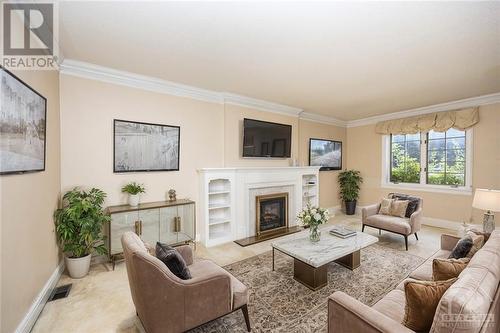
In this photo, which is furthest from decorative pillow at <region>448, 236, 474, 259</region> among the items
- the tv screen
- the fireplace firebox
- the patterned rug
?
the tv screen

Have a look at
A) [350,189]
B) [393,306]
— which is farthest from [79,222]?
[350,189]

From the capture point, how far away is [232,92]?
400 centimetres

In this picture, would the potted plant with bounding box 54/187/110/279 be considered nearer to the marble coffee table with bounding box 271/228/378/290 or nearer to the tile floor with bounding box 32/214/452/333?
the tile floor with bounding box 32/214/452/333

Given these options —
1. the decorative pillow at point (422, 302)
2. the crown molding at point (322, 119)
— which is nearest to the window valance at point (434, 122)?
the crown molding at point (322, 119)

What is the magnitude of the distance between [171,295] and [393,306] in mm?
1559

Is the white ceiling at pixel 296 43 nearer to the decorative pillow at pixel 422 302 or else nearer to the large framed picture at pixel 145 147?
the large framed picture at pixel 145 147

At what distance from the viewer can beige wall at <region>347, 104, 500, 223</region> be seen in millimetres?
4169

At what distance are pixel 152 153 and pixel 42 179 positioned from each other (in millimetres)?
1383

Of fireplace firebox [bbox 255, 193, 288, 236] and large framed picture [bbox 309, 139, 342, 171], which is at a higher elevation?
large framed picture [bbox 309, 139, 342, 171]

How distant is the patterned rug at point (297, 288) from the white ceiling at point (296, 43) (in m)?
2.67

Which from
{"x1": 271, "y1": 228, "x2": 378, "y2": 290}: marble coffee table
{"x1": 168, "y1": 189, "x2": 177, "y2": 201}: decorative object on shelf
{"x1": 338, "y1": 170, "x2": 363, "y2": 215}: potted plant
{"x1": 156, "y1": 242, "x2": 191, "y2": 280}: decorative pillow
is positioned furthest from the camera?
{"x1": 338, "y1": 170, "x2": 363, "y2": 215}: potted plant

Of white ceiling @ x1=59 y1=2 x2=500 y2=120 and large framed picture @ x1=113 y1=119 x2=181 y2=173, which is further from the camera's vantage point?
large framed picture @ x1=113 y1=119 x2=181 y2=173

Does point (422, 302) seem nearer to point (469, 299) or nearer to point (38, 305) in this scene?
point (469, 299)

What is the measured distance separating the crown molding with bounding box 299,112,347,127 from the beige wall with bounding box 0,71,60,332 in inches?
186
